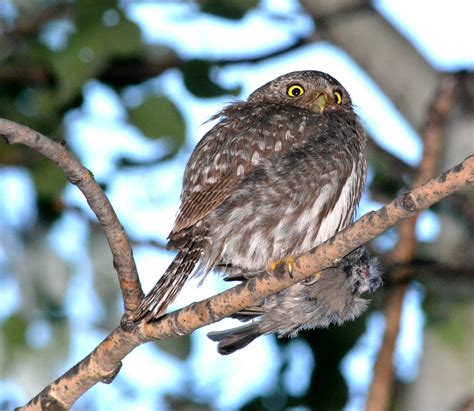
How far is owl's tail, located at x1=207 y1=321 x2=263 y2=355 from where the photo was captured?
18.7 ft

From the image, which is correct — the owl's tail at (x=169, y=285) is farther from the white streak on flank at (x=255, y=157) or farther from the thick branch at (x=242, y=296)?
the white streak on flank at (x=255, y=157)

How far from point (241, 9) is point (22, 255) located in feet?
11.4

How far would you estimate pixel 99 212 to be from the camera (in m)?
4.76

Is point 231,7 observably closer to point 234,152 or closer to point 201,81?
point 201,81

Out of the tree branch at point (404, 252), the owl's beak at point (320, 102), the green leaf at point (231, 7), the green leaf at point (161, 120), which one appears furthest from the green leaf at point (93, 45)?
the tree branch at point (404, 252)

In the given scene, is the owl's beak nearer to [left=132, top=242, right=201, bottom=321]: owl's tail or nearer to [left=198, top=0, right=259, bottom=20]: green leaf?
[left=198, top=0, right=259, bottom=20]: green leaf

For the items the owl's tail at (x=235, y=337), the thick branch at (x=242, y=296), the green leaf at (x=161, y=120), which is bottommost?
the thick branch at (x=242, y=296)

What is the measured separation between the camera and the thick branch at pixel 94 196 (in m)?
4.47

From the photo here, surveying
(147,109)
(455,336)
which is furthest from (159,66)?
(455,336)

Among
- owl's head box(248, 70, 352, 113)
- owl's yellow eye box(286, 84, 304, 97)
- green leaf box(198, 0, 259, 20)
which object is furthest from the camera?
green leaf box(198, 0, 259, 20)

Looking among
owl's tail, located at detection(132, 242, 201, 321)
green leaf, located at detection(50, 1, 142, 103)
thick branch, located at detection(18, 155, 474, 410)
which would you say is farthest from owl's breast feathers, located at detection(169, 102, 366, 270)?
green leaf, located at detection(50, 1, 142, 103)

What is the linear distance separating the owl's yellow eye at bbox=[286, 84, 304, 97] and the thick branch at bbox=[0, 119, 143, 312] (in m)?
2.17

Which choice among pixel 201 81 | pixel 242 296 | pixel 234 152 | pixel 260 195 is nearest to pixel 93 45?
pixel 201 81

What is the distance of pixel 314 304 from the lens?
552cm
